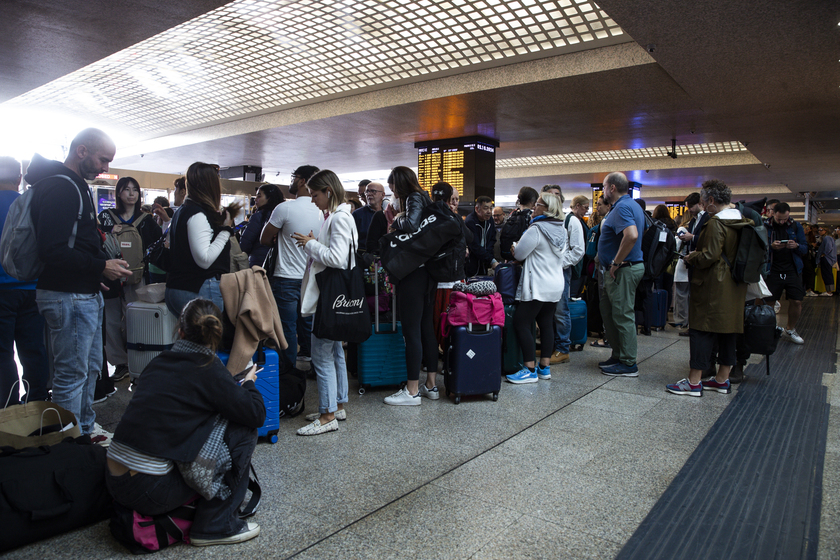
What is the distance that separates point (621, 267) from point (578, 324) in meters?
1.53

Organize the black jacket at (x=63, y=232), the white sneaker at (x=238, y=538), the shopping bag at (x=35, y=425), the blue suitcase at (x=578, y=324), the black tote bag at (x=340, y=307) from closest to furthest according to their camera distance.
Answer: the white sneaker at (x=238, y=538)
the shopping bag at (x=35, y=425)
the black jacket at (x=63, y=232)
the black tote bag at (x=340, y=307)
the blue suitcase at (x=578, y=324)

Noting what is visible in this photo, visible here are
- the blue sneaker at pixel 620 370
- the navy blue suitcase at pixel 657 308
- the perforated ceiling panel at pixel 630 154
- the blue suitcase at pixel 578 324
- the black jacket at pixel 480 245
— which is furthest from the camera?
the perforated ceiling panel at pixel 630 154

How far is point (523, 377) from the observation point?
5145mm

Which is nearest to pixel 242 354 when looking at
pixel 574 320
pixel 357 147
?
pixel 574 320

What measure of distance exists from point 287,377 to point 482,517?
1.96m

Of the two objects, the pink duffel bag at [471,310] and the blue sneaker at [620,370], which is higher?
the pink duffel bag at [471,310]

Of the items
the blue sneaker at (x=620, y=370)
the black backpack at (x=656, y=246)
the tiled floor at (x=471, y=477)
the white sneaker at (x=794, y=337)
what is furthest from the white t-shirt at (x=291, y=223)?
the white sneaker at (x=794, y=337)

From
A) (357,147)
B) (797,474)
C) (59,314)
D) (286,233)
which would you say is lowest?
(797,474)

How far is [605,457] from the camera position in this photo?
3.34m

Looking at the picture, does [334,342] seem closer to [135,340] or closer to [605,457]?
[135,340]

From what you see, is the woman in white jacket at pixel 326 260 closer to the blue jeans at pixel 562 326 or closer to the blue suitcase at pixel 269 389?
the blue suitcase at pixel 269 389

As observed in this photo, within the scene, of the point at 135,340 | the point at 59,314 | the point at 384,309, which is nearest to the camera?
the point at 59,314

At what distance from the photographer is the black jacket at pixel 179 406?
7.22ft

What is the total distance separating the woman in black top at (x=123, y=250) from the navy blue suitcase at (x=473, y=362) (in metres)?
2.95
